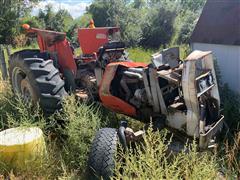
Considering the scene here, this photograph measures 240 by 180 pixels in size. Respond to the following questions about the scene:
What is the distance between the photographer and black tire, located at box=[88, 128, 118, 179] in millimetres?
3756

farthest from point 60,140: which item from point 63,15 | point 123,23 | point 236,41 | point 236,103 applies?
point 63,15

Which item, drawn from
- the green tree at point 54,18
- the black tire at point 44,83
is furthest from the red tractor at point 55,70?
the green tree at point 54,18

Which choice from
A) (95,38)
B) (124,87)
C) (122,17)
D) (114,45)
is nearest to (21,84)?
(114,45)

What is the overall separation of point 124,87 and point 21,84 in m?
1.85

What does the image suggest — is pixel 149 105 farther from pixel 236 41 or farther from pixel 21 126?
pixel 236 41

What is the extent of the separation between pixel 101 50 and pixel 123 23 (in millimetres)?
→ 16491

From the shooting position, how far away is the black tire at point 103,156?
376 cm

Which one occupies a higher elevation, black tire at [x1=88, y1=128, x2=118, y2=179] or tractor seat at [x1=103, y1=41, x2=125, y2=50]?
tractor seat at [x1=103, y1=41, x2=125, y2=50]

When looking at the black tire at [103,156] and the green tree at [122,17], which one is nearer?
the black tire at [103,156]

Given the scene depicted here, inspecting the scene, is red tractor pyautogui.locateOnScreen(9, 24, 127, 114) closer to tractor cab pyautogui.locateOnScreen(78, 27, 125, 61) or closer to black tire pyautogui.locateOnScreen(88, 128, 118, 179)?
tractor cab pyautogui.locateOnScreen(78, 27, 125, 61)

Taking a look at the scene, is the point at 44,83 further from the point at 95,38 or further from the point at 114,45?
the point at 95,38

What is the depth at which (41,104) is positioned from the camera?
5.02 metres

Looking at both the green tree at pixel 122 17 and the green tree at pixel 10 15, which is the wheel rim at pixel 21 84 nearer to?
the green tree at pixel 10 15

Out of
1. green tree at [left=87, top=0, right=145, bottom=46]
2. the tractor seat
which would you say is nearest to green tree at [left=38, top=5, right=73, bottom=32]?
green tree at [left=87, top=0, right=145, bottom=46]
